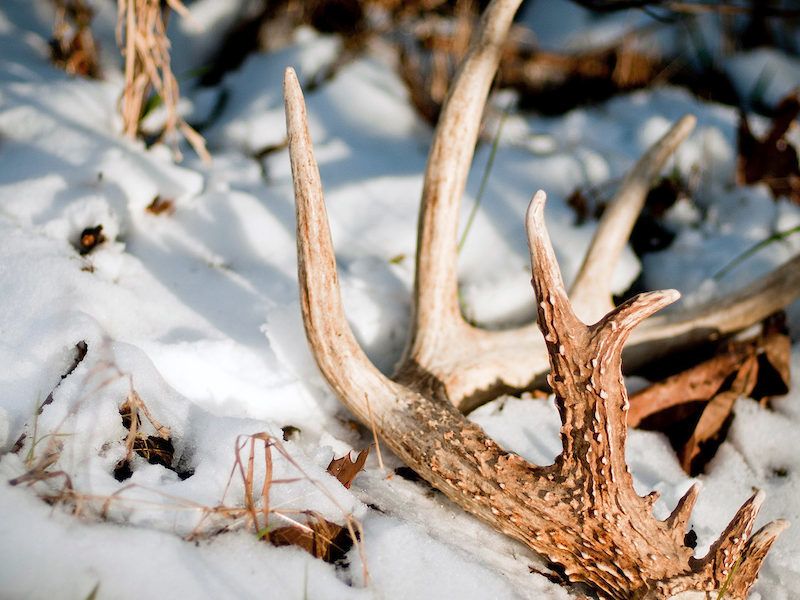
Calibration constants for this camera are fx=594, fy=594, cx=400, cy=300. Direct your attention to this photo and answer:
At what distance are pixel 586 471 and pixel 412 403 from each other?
0.35 m

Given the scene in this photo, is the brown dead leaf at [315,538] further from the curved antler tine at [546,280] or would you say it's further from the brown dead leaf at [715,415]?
the brown dead leaf at [715,415]

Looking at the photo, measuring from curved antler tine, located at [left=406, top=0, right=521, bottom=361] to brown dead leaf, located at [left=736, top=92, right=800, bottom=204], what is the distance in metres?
1.13

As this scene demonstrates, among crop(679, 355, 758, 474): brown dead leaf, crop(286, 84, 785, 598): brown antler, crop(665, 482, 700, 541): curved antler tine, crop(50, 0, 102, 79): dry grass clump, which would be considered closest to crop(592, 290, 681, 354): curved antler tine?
crop(286, 84, 785, 598): brown antler

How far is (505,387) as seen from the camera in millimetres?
1397

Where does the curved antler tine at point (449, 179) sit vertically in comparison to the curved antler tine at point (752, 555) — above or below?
above

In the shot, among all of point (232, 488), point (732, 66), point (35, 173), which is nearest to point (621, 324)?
point (232, 488)

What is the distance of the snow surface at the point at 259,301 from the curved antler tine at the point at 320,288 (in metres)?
0.15

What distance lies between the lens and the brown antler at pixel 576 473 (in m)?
0.99

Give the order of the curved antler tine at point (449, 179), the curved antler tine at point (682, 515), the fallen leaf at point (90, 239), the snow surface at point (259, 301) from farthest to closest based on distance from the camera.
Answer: the fallen leaf at point (90, 239) < the curved antler tine at point (449, 179) < the curved antler tine at point (682, 515) < the snow surface at point (259, 301)

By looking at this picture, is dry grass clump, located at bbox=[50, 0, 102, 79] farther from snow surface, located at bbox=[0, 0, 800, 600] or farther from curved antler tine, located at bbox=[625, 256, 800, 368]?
curved antler tine, located at bbox=[625, 256, 800, 368]

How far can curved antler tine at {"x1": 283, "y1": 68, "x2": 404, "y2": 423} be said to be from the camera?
106cm

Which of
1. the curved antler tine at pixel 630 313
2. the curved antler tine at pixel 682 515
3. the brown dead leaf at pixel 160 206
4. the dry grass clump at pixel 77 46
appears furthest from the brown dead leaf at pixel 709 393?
the dry grass clump at pixel 77 46

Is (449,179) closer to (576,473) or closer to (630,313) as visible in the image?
(630,313)

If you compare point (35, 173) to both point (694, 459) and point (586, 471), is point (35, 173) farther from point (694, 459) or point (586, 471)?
point (694, 459)
